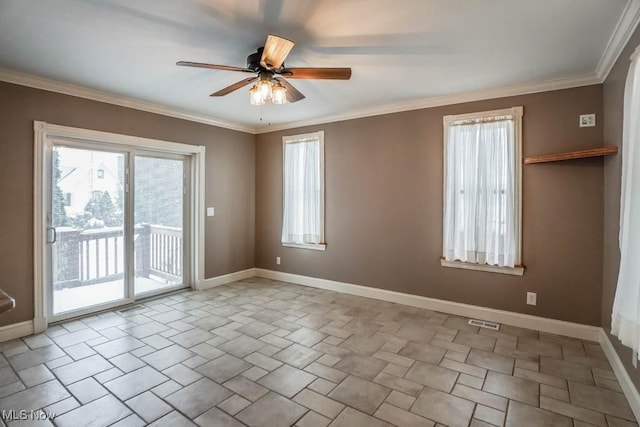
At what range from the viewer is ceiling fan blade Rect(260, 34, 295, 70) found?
210cm

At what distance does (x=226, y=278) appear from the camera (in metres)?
5.36

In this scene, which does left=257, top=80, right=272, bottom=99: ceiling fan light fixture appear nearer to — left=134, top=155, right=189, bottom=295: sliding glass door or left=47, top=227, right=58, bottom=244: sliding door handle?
left=134, top=155, right=189, bottom=295: sliding glass door

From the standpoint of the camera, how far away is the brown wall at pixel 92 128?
10.6 ft

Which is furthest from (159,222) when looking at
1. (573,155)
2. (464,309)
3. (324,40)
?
(573,155)

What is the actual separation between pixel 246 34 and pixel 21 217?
2.94 meters

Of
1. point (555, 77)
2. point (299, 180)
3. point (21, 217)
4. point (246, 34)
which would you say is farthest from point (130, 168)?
point (555, 77)

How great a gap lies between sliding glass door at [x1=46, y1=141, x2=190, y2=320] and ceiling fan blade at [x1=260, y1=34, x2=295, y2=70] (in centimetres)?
275

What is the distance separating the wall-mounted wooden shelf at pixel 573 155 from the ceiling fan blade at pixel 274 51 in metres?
2.71

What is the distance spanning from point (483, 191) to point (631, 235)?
5.52 ft

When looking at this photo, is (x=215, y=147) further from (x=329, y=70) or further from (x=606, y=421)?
(x=606, y=421)

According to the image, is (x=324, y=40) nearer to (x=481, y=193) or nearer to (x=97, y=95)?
(x=481, y=193)

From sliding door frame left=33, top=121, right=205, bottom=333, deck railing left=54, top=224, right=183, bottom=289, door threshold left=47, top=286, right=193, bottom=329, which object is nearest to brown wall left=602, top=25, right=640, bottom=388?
sliding door frame left=33, top=121, right=205, bottom=333
